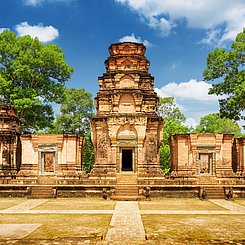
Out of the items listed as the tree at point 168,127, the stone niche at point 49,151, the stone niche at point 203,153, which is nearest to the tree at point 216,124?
the tree at point 168,127

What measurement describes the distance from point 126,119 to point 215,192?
28.9 ft

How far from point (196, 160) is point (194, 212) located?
10.8 metres

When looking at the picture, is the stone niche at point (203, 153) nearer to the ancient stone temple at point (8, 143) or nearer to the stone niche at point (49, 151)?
the stone niche at point (49, 151)

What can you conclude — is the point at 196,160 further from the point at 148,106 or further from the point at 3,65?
the point at 3,65

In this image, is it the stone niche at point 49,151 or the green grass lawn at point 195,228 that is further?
the stone niche at point 49,151

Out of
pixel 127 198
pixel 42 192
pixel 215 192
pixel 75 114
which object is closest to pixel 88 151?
pixel 75 114

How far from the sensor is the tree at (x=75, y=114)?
147 feet

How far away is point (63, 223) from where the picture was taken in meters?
11.6

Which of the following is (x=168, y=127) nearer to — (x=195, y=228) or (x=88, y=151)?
(x=88, y=151)

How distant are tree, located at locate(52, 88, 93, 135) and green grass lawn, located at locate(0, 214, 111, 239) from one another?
31.7 meters

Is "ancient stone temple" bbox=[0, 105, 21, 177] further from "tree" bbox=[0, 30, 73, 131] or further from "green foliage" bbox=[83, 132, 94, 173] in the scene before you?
"green foliage" bbox=[83, 132, 94, 173]

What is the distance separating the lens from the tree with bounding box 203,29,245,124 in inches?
1117

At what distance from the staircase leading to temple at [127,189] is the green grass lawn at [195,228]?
6027 millimetres

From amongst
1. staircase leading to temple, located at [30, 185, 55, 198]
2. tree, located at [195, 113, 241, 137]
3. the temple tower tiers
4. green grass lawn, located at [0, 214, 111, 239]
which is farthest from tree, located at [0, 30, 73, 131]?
tree, located at [195, 113, 241, 137]
